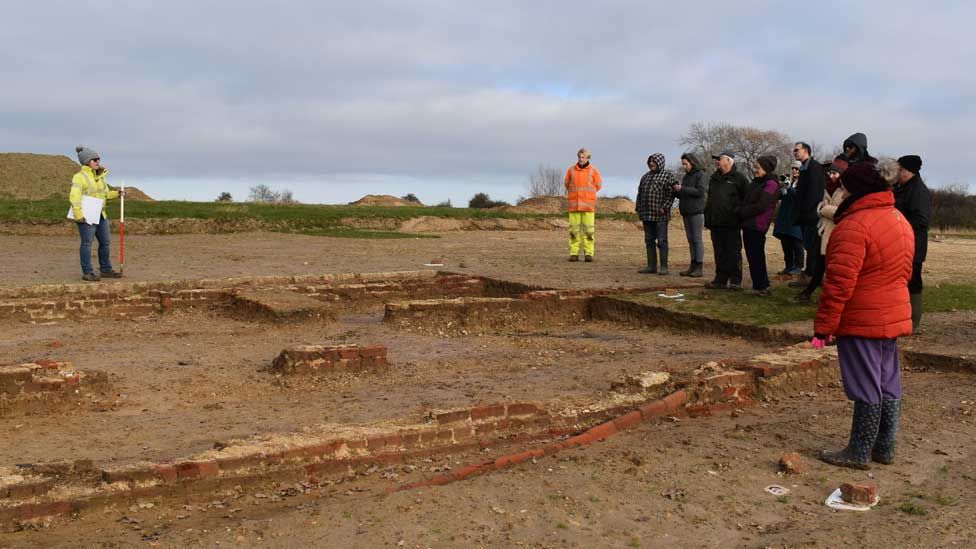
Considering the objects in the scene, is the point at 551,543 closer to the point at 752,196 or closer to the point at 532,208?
the point at 752,196

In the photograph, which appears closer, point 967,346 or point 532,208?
point 967,346

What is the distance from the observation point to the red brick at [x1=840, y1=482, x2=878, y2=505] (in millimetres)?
4770

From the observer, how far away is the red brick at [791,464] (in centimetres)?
526

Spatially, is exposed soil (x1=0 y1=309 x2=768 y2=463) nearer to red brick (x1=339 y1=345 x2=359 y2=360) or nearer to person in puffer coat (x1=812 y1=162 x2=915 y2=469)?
red brick (x1=339 y1=345 x2=359 y2=360)

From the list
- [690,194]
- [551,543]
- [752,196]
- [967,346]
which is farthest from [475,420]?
[690,194]

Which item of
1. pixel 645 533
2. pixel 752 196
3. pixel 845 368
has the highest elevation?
pixel 752 196

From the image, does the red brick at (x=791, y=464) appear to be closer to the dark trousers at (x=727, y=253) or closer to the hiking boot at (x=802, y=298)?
the hiking boot at (x=802, y=298)

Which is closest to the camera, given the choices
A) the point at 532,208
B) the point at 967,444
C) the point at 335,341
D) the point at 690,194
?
the point at 967,444

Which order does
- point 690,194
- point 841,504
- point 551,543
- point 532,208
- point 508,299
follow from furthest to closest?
point 532,208 < point 690,194 < point 508,299 < point 841,504 < point 551,543

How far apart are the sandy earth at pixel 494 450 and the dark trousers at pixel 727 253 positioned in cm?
197

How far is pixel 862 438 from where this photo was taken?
5.38m

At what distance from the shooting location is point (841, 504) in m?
4.78

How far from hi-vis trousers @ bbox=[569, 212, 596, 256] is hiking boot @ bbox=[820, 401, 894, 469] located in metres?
10.1

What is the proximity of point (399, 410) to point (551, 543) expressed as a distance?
2333mm
